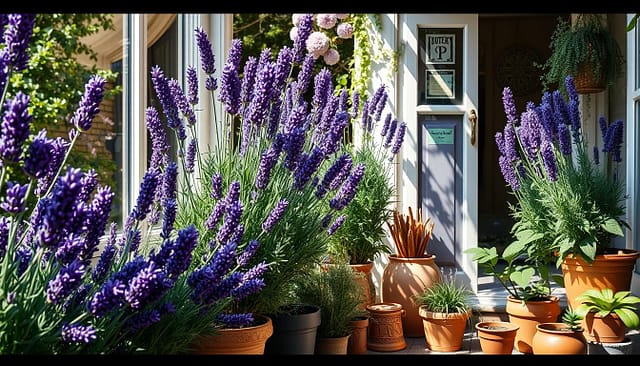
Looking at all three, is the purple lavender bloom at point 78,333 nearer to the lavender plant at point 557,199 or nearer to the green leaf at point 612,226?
the lavender plant at point 557,199

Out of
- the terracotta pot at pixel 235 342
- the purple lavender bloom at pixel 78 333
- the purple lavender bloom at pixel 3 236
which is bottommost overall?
the terracotta pot at pixel 235 342

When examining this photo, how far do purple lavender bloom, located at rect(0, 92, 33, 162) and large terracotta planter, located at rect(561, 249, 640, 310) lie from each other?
2.95 m

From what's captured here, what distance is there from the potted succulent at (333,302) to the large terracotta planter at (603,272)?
1.20 meters

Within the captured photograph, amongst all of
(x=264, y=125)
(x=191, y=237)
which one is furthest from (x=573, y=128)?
(x=191, y=237)

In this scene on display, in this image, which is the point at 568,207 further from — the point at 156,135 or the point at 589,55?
the point at 156,135

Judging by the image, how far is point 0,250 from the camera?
109 centimetres

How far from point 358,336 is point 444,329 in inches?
18.8

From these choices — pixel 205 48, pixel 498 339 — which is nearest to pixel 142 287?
pixel 205 48

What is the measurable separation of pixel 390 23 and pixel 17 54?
3.75 metres

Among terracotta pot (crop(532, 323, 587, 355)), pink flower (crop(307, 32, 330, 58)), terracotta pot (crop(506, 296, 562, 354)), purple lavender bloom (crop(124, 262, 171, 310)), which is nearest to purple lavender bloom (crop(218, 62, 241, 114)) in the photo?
purple lavender bloom (crop(124, 262, 171, 310))

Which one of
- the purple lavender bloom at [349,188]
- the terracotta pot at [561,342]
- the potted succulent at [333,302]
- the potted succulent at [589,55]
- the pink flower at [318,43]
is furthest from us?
the pink flower at [318,43]

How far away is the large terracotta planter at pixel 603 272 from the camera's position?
10.5 ft

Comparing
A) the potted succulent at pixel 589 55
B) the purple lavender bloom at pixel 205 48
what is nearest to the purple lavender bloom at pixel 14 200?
the purple lavender bloom at pixel 205 48
